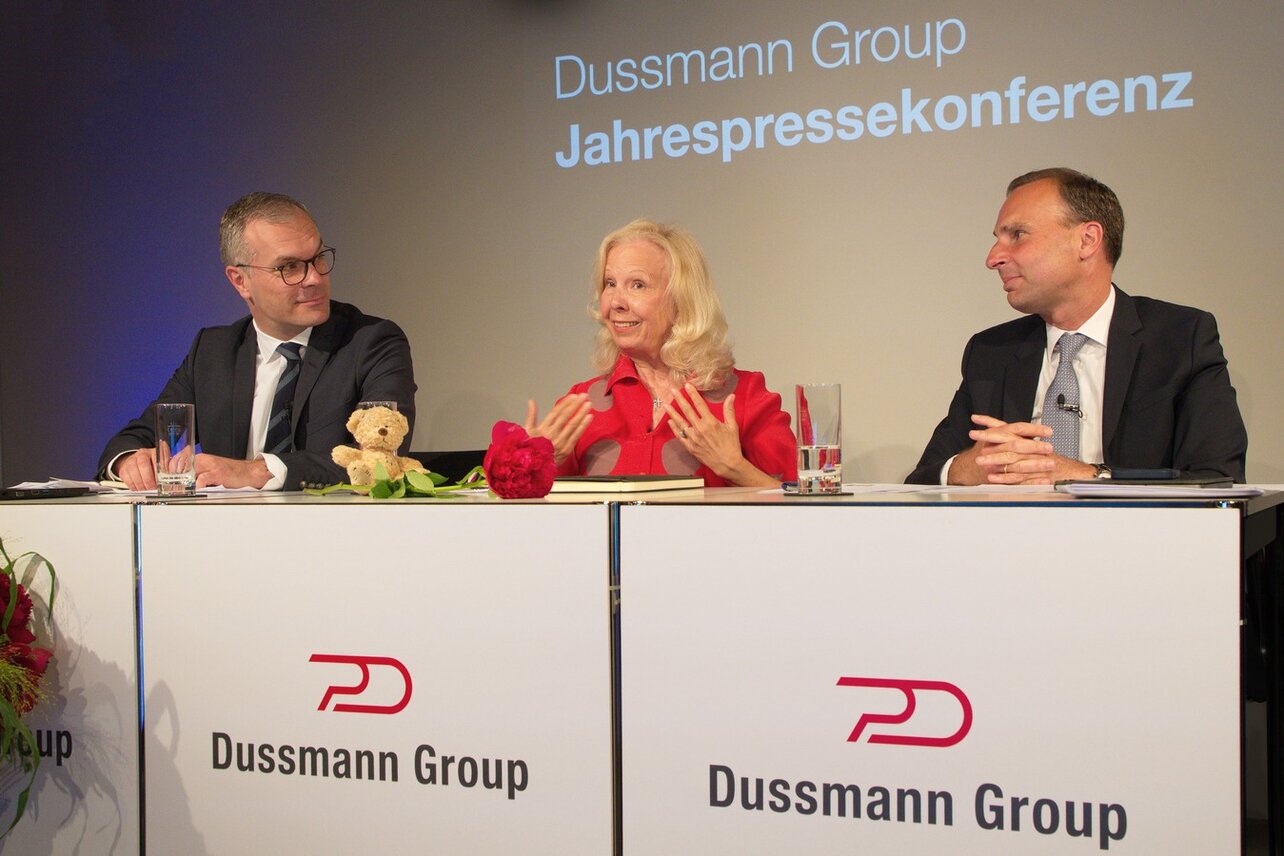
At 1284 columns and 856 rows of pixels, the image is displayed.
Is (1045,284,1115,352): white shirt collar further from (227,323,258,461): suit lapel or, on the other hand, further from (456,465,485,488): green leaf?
(227,323,258,461): suit lapel

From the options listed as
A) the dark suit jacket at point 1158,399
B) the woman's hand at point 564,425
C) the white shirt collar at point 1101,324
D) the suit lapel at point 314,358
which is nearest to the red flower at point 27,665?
the woman's hand at point 564,425

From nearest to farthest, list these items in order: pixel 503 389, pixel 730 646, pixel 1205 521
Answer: pixel 1205 521 → pixel 730 646 → pixel 503 389

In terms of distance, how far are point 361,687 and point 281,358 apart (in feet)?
5.99

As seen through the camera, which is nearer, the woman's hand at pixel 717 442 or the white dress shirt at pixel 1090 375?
the woman's hand at pixel 717 442

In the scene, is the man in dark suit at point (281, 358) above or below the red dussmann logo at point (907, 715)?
above

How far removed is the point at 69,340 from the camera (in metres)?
5.30

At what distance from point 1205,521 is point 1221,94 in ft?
9.76

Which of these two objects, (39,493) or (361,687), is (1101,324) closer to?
(361,687)

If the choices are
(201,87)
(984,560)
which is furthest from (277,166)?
(984,560)

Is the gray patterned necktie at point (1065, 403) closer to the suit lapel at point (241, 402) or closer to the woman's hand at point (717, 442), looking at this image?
the woman's hand at point (717, 442)

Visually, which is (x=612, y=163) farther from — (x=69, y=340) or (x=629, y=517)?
(x=629, y=517)

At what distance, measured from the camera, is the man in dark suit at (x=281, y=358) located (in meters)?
3.30

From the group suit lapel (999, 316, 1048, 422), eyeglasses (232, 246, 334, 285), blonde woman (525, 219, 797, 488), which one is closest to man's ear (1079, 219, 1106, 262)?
suit lapel (999, 316, 1048, 422)

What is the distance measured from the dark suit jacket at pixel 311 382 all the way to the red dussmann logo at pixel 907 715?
2.01 meters
